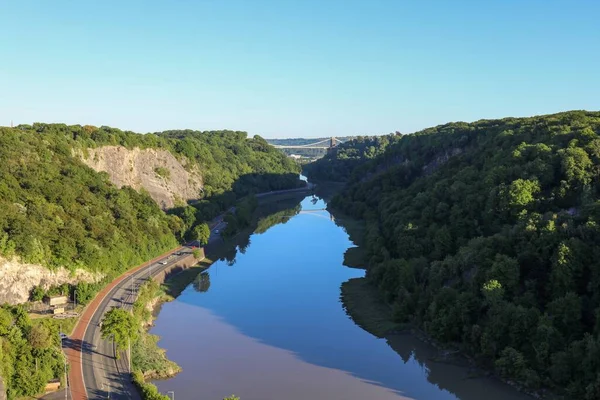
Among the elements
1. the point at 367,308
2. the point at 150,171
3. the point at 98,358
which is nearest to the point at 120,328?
the point at 98,358

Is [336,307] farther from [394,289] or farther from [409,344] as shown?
[409,344]

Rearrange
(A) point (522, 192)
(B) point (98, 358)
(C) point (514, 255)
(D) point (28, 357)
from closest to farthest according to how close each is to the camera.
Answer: (D) point (28, 357)
(B) point (98, 358)
(C) point (514, 255)
(A) point (522, 192)

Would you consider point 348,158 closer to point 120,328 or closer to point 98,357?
point 120,328

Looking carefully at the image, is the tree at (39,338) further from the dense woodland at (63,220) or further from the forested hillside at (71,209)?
the forested hillside at (71,209)

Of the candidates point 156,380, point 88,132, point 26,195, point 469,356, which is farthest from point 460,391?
point 88,132

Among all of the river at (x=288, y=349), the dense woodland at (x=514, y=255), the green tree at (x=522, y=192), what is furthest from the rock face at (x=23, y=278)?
the green tree at (x=522, y=192)

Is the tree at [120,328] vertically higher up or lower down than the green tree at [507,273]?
lower down

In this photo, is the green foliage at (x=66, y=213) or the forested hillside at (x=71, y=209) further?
the forested hillside at (x=71, y=209)
